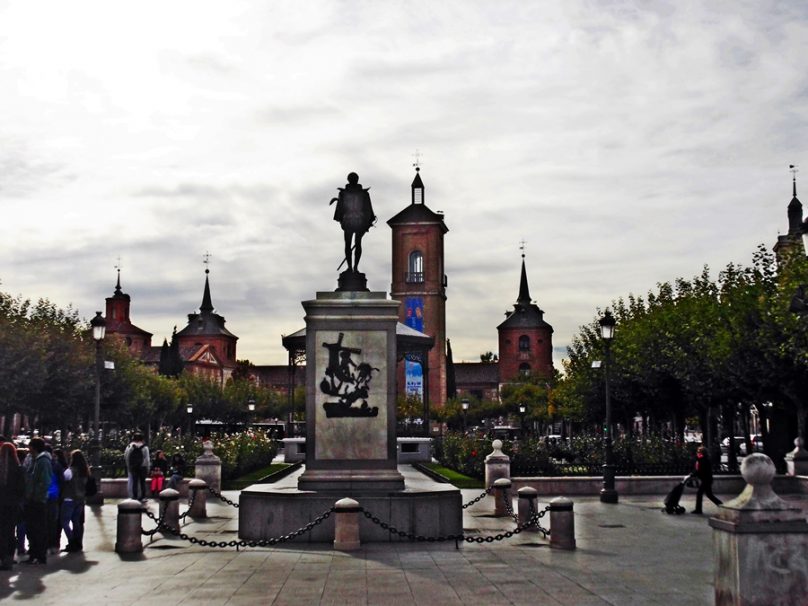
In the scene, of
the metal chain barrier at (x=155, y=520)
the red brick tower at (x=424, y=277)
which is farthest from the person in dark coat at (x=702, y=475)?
the red brick tower at (x=424, y=277)

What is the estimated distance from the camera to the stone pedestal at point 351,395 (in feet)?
62.3

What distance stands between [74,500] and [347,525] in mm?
4578

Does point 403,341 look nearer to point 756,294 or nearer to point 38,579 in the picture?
point 756,294

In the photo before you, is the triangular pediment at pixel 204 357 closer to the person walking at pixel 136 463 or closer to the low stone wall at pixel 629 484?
the low stone wall at pixel 629 484

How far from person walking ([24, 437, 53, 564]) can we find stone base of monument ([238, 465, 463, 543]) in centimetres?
353

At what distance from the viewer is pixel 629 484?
3278cm

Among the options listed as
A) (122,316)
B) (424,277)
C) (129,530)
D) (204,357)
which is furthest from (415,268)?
(129,530)

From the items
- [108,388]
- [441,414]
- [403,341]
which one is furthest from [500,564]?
[441,414]

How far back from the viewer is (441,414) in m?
107

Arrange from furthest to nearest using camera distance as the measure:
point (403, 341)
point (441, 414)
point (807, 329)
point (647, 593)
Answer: point (441, 414) → point (403, 341) → point (807, 329) → point (647, 593)

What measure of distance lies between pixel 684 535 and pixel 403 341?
1685cm

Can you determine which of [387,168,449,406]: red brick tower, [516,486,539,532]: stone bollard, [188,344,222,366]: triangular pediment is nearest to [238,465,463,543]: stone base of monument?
[516,486,539,532]: stone bollard

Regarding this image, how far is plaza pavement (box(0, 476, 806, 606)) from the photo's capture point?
12789mm

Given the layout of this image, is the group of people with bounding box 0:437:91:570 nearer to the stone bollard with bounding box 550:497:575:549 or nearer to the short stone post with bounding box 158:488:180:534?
the short stone post with bounding box 158:488:180:534
